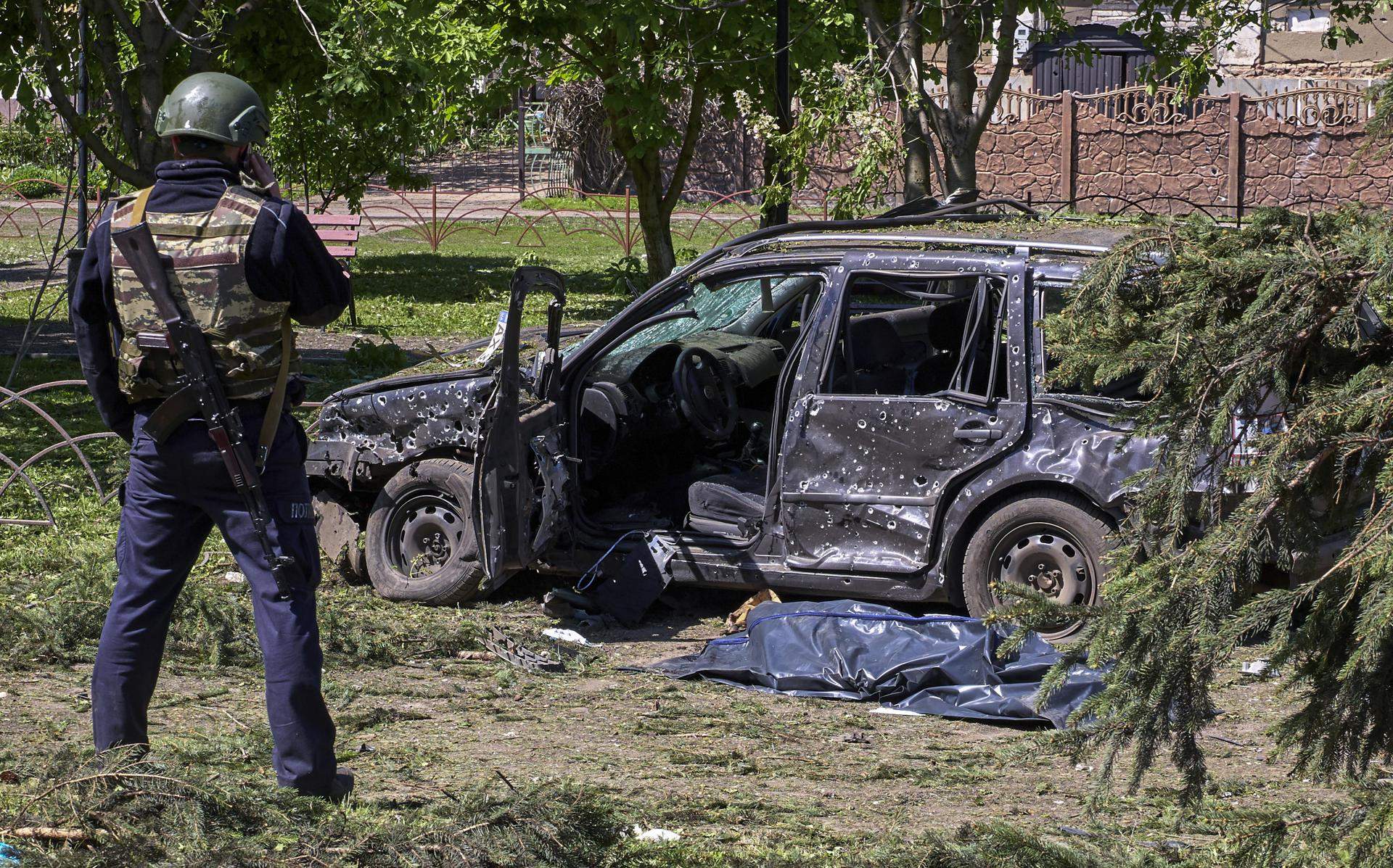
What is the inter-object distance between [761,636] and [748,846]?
1959 mm

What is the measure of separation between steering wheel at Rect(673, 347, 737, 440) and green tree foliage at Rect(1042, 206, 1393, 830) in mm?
4247

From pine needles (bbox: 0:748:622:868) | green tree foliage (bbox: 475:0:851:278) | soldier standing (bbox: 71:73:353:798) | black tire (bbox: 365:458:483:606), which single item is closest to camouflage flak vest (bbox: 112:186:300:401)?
soldier standing (bbox: 71:73:353:798)

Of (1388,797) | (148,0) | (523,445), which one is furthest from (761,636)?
(148,0)

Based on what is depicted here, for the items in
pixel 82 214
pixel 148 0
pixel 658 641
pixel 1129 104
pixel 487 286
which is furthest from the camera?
pixel 1129 104

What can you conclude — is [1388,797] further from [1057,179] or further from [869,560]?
[1057,179]

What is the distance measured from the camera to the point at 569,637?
6.45 meters

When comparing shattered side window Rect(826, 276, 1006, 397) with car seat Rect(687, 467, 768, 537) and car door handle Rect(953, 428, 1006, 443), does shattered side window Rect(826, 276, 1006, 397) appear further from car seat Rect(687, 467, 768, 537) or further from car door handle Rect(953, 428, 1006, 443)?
car seat Rect(687, 467, 768, 537)

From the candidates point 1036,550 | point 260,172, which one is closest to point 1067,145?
point 1036,550

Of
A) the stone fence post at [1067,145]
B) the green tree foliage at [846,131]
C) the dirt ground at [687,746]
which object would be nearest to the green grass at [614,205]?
the stone fence post at [1067,145]

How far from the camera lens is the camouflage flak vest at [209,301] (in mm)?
3928

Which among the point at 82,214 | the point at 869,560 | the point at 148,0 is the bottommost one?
the point at 869,560

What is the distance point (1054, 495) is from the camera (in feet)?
19.8

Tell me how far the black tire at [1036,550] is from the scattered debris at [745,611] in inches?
→ 36.1

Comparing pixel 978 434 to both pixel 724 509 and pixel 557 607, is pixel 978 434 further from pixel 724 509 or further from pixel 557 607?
pixel 557 607
